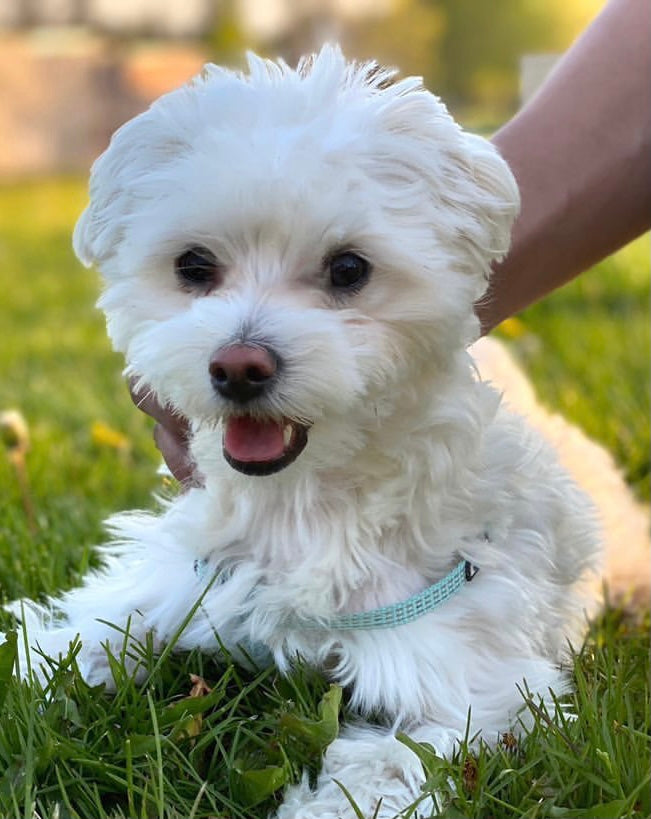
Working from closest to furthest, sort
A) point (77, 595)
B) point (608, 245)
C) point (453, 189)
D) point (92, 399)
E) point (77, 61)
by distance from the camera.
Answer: point (453, 189), point (77, 595), point (608, 245), point (92, 399), point (77, 61)

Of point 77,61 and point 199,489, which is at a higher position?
point 77,61

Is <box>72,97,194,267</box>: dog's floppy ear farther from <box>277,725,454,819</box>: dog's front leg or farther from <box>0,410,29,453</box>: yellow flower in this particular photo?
<box>0,410,29,453</box>: yellow flower

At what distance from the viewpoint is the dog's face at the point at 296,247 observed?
6.78ft

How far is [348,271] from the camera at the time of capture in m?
2.18

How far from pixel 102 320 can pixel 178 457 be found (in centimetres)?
472

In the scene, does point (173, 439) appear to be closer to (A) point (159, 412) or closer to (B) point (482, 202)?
(A) point (159, 412)

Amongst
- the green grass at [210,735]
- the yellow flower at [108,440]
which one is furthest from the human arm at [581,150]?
the yellow flower at [108,440]

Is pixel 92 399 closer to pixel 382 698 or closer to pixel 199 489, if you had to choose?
pixel 199 489

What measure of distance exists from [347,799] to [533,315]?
15.3 ft

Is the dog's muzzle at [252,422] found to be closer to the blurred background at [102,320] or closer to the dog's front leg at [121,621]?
the dog's front leg at [121,621]

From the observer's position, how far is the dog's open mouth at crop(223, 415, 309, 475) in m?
2.16

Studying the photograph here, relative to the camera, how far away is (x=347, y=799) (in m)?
2.07

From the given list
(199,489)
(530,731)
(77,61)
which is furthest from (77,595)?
(77,61)

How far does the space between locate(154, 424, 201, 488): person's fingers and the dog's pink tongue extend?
40 centimetres
